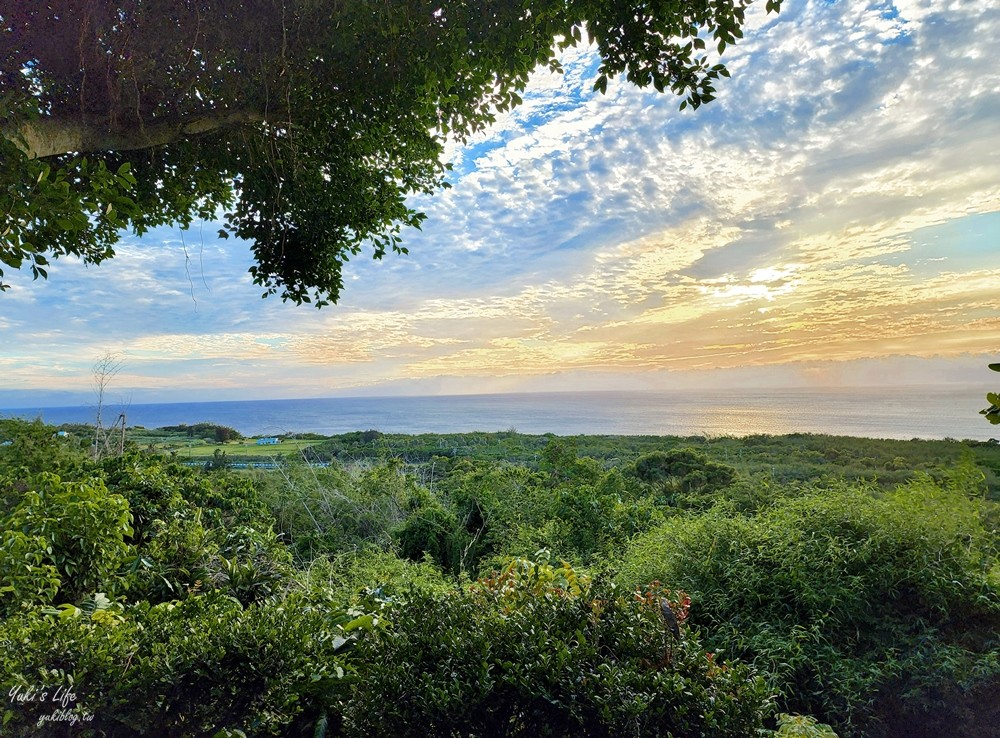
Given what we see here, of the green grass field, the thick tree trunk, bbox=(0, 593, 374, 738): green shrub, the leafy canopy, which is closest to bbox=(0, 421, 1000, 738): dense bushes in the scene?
bbox=(0, 593, 374, 738): green shrub

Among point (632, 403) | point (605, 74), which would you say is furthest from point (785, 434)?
point (632, 403)

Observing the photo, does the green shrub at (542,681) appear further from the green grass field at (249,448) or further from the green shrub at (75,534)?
the green grass field at (249,448)

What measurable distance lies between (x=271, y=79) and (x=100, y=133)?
0.78m

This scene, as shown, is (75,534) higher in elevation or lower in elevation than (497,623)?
higher

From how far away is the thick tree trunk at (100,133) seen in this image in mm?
1968

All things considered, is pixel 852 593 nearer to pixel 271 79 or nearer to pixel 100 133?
pixel 271 79

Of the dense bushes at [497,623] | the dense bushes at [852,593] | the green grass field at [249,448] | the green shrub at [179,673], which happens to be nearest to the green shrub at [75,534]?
the dense bushes at [497,623]

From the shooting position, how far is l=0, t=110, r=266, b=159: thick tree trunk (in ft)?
6.46

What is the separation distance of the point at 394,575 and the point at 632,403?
21.1 metres

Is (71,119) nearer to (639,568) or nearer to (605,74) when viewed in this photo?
(605,74)

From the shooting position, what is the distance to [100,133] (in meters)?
2.22

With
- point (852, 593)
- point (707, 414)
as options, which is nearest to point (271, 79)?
point (852, 593)

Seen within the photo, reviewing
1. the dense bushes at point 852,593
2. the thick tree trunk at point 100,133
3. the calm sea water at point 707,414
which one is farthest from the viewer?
the calm sea water at point 707,414

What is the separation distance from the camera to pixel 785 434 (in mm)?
10914
